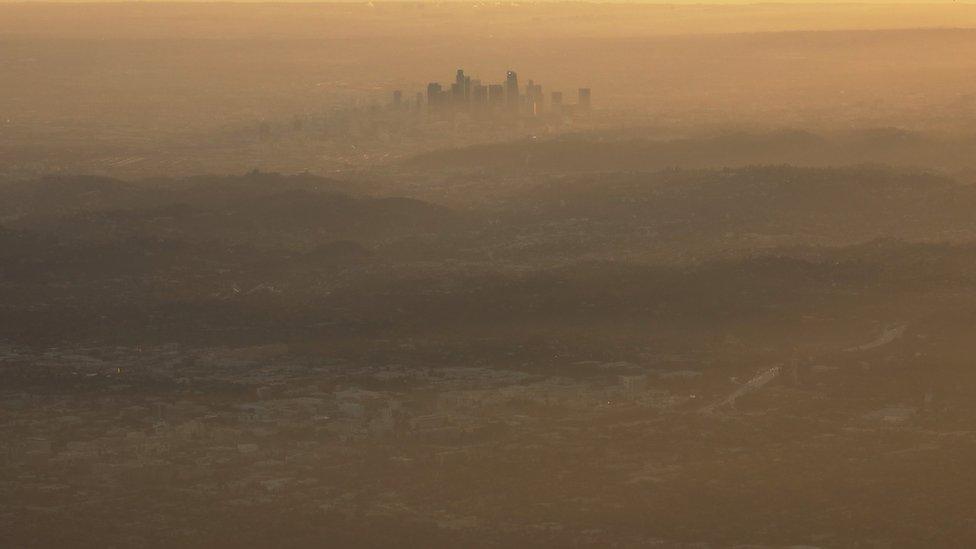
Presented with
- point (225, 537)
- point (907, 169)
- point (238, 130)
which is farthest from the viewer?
point (238, 130)

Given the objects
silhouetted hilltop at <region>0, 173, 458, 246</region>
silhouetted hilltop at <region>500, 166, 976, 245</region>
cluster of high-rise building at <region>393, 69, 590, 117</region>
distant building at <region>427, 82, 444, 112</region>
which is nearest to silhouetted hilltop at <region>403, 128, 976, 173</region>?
silhouetted hilltop at <region>500, 166, 976, 245</region>

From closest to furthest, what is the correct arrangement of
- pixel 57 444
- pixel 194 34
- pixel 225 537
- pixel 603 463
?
pixel 225 537 < pixel 603 463 < pixel 57 444 < pixel 194 34

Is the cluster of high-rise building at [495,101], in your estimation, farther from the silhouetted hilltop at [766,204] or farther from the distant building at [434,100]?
the silhouetted hilltop at [766,204]

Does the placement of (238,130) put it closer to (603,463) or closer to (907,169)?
(907,169)

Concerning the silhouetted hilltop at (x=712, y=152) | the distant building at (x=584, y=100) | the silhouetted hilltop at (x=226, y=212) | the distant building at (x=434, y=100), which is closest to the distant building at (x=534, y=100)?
the distant building at (x=584, y=100)

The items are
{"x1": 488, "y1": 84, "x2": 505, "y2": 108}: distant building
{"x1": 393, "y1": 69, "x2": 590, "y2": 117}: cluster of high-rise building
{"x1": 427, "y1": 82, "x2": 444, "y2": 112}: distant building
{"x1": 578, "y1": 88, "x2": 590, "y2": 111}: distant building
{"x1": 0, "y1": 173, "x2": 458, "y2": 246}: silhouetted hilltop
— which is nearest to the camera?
{"x1": 0, "y1": 173, "x2": 458, "y2": 246}: silhouetted hilltop

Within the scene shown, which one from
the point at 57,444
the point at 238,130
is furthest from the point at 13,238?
the point at 238,130

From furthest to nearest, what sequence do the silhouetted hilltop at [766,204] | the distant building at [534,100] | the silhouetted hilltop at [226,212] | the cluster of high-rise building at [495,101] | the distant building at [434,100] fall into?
1. the distant building at [534,100]
2. the distant building at [434,100]
3. the cluster of high-rise building at [495,101]
4. the silhouetted hilltop at [226,212]
5. the silhouetted hilltop at [766,204]

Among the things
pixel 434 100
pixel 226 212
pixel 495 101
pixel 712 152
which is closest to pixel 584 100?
pixel 495 101

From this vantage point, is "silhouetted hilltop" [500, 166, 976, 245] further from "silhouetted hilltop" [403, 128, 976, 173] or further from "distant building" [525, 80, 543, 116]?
"distant building" [525, 80, 543, 116]
